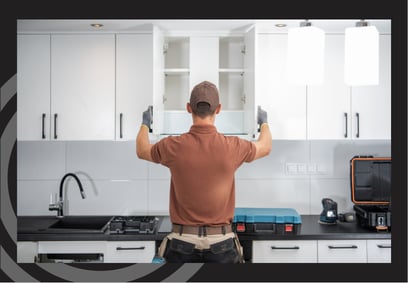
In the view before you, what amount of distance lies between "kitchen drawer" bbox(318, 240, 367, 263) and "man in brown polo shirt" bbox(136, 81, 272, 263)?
753mm

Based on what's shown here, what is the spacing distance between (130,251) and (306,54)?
1.66 m

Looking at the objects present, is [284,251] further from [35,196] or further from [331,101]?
[35,196]

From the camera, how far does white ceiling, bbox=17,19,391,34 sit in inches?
113

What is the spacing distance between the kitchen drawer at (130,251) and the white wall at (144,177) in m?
0.60

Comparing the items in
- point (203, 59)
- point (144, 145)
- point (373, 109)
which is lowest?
point (144, 145)

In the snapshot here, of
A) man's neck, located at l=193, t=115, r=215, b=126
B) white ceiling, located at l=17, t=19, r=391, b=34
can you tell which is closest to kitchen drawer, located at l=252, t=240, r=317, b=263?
man's neck, located at l=193, t=115, r=215, b=126

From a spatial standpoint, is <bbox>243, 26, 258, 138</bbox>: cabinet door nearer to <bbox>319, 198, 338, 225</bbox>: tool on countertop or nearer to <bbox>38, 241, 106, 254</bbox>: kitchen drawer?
<bbox>319, 198, 338, 225</bbox>: tool on countertop

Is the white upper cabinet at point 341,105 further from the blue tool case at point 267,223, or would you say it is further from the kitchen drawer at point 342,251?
the kitchen drawer at point 342,251

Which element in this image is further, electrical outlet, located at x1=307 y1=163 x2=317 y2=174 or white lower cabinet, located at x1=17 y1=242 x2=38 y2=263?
electrical outlet, located at x1=307 y1=163 x2=317 y2=174

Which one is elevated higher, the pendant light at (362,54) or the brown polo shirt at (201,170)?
the pendant light at (362,54)

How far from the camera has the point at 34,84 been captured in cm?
307

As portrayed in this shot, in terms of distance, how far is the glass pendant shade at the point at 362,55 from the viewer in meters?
1.91

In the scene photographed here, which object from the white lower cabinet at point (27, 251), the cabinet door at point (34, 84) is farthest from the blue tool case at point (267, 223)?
the cabinet door at point (34, 84)

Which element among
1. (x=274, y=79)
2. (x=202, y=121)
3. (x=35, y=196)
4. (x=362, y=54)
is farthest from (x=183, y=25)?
(x=35, y=196)
